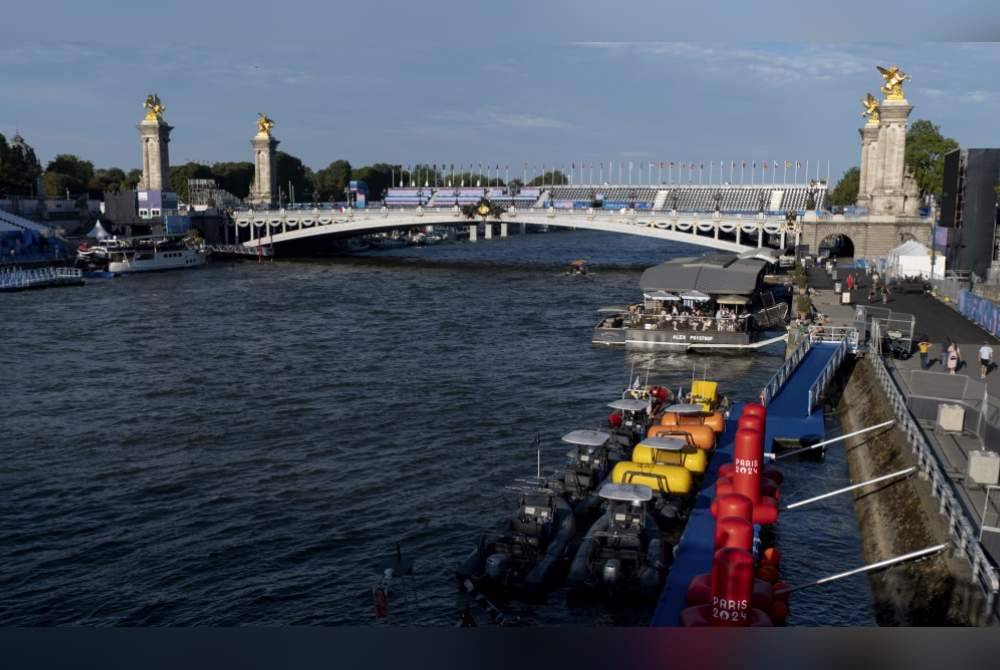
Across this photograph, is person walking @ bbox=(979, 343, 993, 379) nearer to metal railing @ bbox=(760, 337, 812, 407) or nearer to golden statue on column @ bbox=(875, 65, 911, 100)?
metal railing @ bbox=(760, 337, 812, 407)

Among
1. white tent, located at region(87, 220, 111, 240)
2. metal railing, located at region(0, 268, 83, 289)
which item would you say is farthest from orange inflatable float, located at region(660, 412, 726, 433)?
white tent, located at region(87, 220, 111, 240)

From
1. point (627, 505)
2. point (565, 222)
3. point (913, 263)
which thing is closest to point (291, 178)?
point (565, 222)

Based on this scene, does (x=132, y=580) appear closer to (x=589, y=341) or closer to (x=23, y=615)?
(x=23, y=615)

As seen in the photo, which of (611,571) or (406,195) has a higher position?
(406,195)

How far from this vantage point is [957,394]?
15492 mm

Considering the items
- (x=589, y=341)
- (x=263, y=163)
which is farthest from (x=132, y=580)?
(x=263, y=163)

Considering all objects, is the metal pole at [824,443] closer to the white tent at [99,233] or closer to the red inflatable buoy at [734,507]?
the red inflatable buoy at [734,507]

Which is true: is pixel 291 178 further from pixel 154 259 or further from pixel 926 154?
pixel 926 154

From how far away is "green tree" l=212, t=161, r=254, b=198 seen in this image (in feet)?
336

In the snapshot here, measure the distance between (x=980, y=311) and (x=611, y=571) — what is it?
59.8ft

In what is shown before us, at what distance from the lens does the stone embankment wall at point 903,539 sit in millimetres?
9617

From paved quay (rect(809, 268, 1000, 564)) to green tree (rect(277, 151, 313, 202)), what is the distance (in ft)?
266

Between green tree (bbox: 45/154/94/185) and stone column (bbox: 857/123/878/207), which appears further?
green tree (bbox: 45/154/94/185)

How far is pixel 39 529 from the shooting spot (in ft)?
45.6
